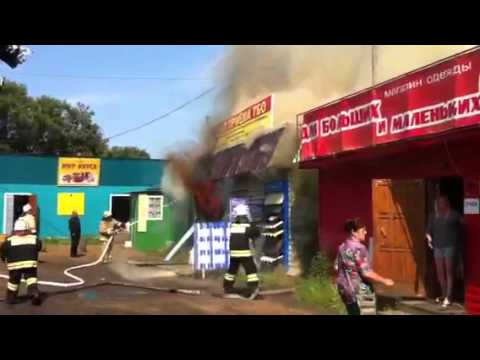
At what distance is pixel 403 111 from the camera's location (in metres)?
9.91

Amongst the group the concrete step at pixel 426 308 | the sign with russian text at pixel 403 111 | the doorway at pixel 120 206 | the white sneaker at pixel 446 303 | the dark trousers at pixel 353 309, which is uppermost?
the sign with russian text at pixel 403 111

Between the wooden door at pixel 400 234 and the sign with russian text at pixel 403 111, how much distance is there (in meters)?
1.07

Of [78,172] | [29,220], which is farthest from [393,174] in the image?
[78,172]

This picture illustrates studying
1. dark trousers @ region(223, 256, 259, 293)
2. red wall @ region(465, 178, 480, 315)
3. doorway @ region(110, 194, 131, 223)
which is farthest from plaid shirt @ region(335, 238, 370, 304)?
doorway @ region(110, 194, 131, 223)

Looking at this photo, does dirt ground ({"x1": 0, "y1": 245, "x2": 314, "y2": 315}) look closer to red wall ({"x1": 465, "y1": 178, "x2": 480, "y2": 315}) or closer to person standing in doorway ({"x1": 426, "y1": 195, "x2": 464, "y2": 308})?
person standing in doorway ({"x1": 426, "y1": 195, "x2": 464, "y2": 308})

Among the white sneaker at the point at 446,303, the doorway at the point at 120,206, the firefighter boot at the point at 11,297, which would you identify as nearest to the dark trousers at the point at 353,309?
the white sneaker at the point at 446,303

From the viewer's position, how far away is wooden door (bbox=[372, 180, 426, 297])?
1098 centimetres

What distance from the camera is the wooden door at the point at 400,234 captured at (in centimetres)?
1098

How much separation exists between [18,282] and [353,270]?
6225 mm

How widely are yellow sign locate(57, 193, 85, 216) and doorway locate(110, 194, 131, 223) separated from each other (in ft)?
5.01

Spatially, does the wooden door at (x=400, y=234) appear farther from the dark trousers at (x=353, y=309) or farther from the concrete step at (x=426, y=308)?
the dark trousers at (x=353, y=309)

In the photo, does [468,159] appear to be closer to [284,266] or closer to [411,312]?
[411,312]

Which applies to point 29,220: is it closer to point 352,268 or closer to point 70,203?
point 352,268
